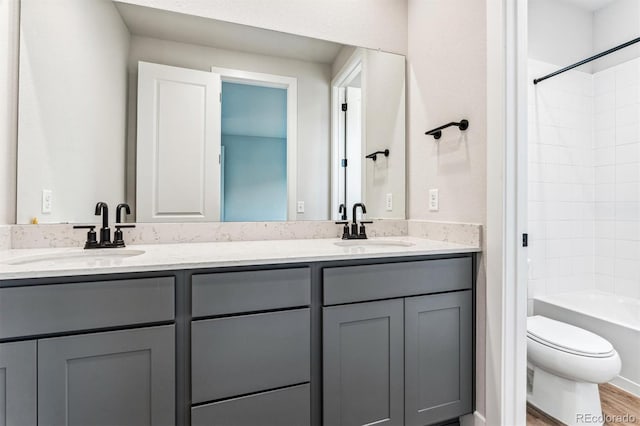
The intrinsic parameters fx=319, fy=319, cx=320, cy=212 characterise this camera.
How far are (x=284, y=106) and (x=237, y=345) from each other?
126 cm

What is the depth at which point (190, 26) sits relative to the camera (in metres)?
1.56

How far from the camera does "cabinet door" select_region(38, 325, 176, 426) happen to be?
89 cm

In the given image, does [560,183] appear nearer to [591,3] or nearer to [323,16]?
[591,3]

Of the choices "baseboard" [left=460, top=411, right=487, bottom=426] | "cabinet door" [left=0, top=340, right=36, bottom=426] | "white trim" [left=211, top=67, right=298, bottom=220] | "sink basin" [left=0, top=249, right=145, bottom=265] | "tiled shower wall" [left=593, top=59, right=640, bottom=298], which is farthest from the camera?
"tiled shower wall" [left=593, top=59, right=640, bottom=298]

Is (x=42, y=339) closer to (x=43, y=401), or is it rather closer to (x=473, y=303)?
(x=43, y=401)

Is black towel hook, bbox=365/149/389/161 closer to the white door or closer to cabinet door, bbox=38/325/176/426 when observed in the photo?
the white door

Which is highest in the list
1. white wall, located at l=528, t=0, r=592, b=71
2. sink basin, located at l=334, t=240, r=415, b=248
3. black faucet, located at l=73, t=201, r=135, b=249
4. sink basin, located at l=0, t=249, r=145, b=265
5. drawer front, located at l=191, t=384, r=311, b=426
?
white wall, located at l=528, t=0, r=592, b=71

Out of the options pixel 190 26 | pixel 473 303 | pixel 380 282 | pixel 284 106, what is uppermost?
pixel 190 26

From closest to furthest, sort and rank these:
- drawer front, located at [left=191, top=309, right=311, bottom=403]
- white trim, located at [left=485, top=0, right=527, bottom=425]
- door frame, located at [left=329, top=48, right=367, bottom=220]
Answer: drawer front, located at [left=191, top=309, right=311, bottom=403] → white trim, located at [left=485, top=0, right=527, bottom=425] → door frame, located at [left=329, top=48, right=367, bottom=220]

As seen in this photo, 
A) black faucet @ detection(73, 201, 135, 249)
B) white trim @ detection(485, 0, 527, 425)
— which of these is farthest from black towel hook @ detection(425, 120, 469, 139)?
black faucet @ detection(73, 201, 135, 249)

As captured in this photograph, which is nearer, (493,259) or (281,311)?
(281,311)

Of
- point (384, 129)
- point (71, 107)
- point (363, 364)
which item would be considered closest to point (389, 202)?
point (384, 129)

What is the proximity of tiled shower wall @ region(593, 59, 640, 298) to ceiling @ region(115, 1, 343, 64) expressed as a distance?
6.97 feet

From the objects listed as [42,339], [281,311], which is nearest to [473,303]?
[281,311]
